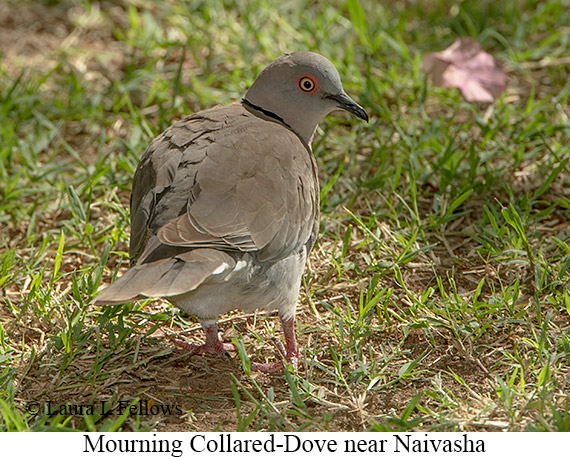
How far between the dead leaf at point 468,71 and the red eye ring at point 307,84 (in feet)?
4.08

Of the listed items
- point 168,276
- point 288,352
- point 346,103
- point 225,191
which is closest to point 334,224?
point 346,103

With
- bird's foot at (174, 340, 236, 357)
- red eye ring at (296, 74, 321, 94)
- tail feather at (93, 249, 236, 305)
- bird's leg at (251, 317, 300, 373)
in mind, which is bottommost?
bird's foot at (174, 340, 236, 357)

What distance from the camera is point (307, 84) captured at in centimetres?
423

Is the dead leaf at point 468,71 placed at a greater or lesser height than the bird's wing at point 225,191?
greater

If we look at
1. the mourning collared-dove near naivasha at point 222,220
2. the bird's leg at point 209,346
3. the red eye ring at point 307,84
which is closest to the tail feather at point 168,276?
the mourning collared-dove near naivasha at point 222,220

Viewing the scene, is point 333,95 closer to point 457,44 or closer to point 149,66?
point 457,44

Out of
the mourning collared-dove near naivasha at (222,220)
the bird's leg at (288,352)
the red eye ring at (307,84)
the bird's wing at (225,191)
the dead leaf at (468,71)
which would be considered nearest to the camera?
the mourning collared-dove near naivasha at (222,220)

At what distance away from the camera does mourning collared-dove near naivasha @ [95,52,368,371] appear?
327 cm

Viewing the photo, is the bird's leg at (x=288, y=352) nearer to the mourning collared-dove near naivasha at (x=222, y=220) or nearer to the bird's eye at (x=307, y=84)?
the mourning collared-dove near naivasha at (x=222, y=220)

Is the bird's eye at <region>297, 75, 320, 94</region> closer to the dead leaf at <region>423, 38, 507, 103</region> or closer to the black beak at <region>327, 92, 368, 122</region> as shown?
the black beak at <region>327, 92, 368, 122</region>

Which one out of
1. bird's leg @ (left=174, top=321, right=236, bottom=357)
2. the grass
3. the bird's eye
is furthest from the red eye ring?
bird's leg @ (left=174, top=321, right=236, bottom=357)

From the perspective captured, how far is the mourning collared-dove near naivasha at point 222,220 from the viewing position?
3.27 m

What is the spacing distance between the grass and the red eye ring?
2.49 feet

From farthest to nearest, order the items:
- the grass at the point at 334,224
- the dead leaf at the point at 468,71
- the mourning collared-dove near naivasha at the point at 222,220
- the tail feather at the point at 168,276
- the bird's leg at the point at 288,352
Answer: the dead leaf at the point at 468,71, the bird's leg at the point at 288,352, the grass at the point at 334,224, the mourning collared-dove near naivasha at the point at 222,220, the tail feather at the point at 168,276
